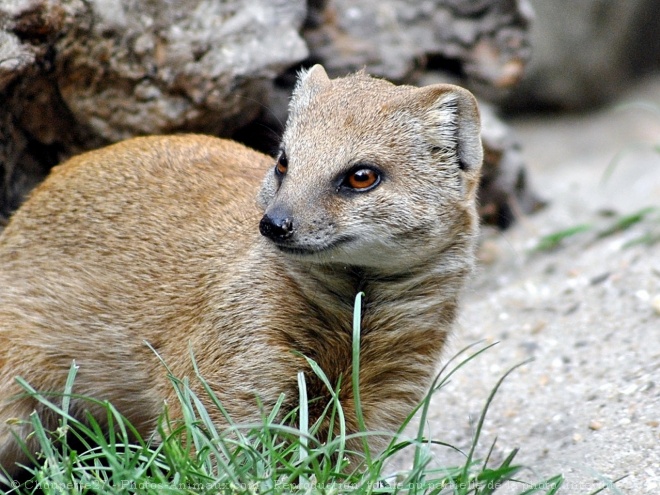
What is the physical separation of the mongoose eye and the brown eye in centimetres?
26

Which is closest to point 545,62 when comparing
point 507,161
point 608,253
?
point 507,161

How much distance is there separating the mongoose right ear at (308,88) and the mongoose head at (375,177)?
0.06 feet

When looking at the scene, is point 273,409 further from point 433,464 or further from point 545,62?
point 545,62

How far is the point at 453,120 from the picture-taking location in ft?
10.7

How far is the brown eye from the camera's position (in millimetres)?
3074

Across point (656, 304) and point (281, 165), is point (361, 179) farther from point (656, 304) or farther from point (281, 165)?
point (656, 304)

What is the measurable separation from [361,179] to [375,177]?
6 cm

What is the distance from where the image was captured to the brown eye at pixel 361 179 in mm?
3074

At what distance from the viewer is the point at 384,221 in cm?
305

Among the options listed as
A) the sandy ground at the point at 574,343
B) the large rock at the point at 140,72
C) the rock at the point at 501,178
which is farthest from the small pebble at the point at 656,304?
the large rock at the point at 140,72

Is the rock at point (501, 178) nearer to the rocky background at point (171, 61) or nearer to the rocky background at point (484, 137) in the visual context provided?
the rocky background at point (484, 137)

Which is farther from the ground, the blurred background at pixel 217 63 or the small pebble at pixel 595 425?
the blurred background at pixel 217 63

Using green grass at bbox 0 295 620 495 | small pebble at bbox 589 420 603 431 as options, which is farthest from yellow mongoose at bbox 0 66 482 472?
small pebble at bbox 589 420 603 431

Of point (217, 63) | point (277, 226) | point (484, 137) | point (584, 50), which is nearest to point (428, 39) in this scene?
point (484, 137)
